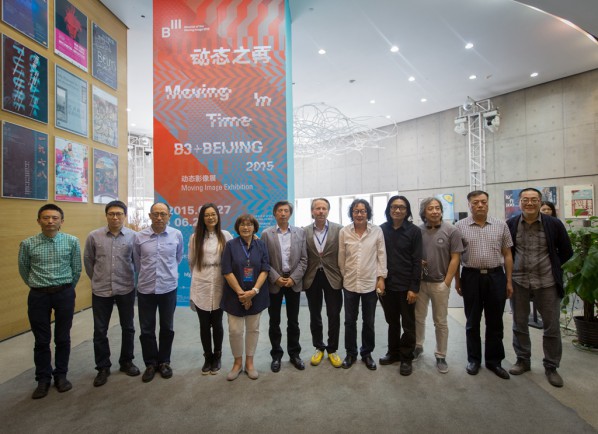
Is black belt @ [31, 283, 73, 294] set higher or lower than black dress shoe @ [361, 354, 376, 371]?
higher

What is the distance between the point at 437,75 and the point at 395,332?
859 cm

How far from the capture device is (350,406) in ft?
8.00

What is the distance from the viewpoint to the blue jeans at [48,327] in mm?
2658

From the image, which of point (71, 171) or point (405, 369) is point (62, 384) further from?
point (71, 171)

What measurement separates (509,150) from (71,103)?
11.7m

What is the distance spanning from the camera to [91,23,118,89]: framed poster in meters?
5.46

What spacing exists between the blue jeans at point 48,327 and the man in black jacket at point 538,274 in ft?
12.9

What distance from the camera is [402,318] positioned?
3.00m

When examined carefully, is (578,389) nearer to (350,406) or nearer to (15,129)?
(350,406)

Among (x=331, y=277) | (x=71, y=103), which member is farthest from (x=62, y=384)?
(x=71, y=103)

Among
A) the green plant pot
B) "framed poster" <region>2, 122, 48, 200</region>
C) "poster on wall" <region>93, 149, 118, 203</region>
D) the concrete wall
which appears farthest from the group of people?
the concrete wall

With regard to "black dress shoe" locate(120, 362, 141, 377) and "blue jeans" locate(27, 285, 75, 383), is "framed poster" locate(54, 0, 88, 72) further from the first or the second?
"black dress shoe" locate(120, 362, 141, 377)

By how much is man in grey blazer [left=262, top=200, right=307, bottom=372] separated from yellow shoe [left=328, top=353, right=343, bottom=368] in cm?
28

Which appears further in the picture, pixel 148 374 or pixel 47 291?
pixel 148 374
